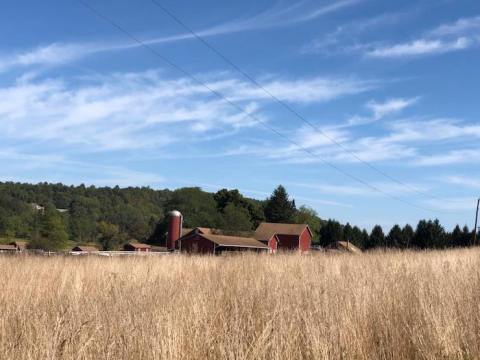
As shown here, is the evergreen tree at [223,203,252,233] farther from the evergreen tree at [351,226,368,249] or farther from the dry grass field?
the dry grass field

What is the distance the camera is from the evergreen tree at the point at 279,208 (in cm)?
10462

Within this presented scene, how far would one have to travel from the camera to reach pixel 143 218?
520 feet

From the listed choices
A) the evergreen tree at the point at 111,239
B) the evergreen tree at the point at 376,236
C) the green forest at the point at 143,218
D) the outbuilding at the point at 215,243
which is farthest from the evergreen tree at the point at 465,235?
the evergreen tree at the point at 111,239

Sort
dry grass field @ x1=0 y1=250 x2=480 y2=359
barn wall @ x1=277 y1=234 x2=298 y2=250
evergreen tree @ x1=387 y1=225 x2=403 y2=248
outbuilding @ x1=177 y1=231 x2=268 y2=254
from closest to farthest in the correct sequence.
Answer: dry grass field @ x1=0 y1=250 x2=480 y2=359, outbuilding @ x1=177 y1=231 x2=268 y2=254, barn wall @ x1=277 y1=234 x2=298 y2=250, evergreen tree @ x1=387 y1=225 x2=403 y2=248

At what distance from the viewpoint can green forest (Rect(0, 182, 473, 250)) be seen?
89.2 m

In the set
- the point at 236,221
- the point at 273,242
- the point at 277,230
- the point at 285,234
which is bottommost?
the point at 273,242


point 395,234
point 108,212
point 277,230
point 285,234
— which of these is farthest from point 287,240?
point 108,212

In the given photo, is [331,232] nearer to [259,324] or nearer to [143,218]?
[143,218]

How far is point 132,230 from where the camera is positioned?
13325cm

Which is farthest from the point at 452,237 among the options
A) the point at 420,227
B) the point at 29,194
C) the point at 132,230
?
the point at 29,194

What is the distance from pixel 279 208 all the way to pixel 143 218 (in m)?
63.8

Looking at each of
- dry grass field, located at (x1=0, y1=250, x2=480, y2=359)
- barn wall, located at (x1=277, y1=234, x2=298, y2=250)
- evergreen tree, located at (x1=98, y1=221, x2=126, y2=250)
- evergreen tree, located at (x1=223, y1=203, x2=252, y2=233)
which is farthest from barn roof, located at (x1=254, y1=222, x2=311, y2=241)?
dry grass field, located at (x1=0, y1=250, x2=480, y2=359)

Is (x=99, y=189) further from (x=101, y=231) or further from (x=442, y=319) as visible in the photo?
(x=442, y=319)

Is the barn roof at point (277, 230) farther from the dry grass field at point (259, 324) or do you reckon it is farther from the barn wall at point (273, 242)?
the dry grass field at point (259, 324)
